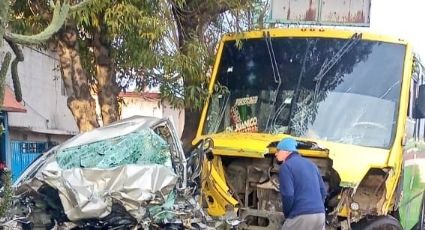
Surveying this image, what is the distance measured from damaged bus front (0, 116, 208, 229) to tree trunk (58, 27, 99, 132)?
1716mm

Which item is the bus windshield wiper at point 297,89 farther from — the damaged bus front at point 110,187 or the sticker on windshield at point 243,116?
the damaged bus front at point 110,187

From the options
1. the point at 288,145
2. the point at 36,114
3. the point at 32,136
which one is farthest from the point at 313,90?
the point at 32,136

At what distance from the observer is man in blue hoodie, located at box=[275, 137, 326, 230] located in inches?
248

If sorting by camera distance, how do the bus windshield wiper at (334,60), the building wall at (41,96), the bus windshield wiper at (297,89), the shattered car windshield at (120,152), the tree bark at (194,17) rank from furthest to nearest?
the building wall at (41,96)
the tree bark at (194,17)
the bus windshield wiper at (334,60)
the bus windshield wiper at (297,89)
the shattered car windshield at (120,152)

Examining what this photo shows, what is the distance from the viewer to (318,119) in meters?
7.42

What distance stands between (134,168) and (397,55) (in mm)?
3277

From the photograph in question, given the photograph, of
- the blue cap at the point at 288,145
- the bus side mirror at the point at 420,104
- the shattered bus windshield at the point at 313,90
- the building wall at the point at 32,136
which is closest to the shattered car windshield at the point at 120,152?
the blue cap at the point at 288,145

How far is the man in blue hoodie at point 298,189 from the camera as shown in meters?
6.29

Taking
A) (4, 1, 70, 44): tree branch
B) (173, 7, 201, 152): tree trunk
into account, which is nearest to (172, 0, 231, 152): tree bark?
(173, 7, 201, 152): tree trunk

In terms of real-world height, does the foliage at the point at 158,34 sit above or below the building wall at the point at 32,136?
above

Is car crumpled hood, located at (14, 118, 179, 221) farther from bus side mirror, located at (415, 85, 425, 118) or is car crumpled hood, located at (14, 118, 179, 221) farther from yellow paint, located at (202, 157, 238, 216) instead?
bus side mirror, located at (415, 85, 425, 118)

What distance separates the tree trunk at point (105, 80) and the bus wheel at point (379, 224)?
3.46 metres

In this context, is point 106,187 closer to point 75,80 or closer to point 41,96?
point 75,80

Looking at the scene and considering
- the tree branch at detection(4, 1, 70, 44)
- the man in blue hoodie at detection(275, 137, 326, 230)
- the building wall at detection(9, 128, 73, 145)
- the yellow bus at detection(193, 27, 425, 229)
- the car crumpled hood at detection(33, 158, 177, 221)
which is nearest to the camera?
the tree branch at detection(4, 1, 70, 44)
